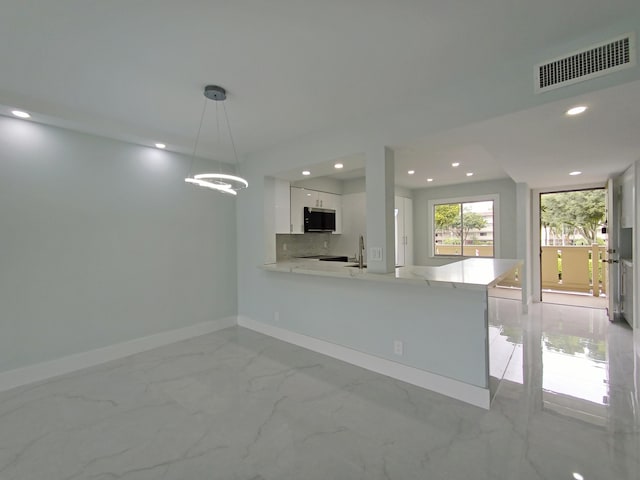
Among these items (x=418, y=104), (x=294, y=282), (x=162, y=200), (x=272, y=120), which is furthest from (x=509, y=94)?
(x=162, y=200)

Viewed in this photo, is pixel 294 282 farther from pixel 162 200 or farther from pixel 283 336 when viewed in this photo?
pixel 162 200

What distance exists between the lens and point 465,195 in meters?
6.47

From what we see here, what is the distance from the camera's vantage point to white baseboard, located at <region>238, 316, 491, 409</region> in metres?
2.40

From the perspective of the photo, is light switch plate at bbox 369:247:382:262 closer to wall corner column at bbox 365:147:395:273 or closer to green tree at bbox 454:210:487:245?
wall corner column at bbox 365:147:395:273

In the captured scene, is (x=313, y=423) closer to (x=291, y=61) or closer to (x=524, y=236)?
(x=291, y=61)

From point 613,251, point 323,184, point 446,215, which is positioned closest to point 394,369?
point 323,184

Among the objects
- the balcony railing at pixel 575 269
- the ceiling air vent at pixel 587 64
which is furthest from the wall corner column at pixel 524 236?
the ceiling air vent at pixel 587 64

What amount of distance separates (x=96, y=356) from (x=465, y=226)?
6737 mm

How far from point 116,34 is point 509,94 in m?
2.59

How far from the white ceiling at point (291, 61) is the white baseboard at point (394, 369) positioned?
208 cm

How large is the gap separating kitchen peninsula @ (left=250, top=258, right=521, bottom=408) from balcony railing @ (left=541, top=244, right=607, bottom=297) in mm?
5108

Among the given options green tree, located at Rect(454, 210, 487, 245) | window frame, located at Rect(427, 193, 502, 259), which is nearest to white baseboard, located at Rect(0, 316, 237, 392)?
window frame, located at Rect(427, 193, 502, 259)

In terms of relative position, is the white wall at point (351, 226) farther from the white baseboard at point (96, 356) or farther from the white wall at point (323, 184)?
the white baseboard at point (96, 356)

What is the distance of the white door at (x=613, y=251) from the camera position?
4590 millimetres
